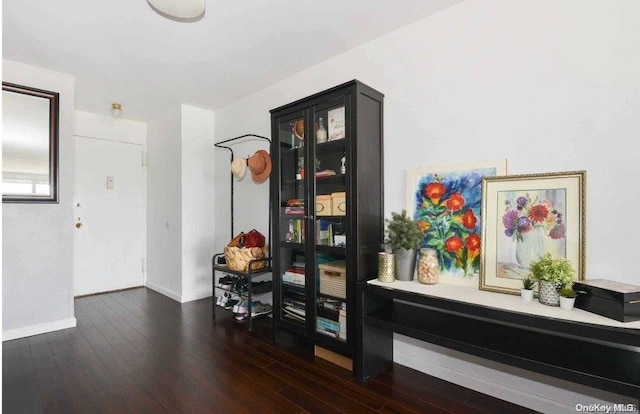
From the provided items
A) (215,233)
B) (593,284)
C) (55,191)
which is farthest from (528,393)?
(55,191)

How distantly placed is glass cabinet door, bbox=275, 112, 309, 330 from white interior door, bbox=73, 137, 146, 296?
294cm

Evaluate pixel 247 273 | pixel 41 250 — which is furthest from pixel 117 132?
pixel 247 273

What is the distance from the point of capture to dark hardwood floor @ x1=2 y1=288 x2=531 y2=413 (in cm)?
200

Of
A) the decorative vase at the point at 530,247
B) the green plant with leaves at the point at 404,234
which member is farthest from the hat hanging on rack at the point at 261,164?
the decorative vase at the point at 530,247

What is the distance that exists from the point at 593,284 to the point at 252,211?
3.01 meters

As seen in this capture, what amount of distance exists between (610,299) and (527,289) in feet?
1.14

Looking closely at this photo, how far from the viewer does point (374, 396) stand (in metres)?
2.09

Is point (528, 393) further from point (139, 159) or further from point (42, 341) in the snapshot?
point (139, 159)


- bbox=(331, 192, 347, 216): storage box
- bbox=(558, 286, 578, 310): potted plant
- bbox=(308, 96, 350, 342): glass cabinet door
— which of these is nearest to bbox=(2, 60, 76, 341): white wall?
bbox=(308, 96, 350, 342): glass cabinet door

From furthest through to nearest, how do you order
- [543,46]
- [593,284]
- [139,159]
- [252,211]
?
[139,159] → [252,211] → [543,46] → [593,284]

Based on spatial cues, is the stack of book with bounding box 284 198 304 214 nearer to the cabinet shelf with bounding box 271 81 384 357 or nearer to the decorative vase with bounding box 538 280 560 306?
the cabinet shelf with bounding box 271 81 384 357

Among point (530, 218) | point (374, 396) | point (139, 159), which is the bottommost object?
point (374, 396)

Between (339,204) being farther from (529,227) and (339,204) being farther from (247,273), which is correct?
(247,273)

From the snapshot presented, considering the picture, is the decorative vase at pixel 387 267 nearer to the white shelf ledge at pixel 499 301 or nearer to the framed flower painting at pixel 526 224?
the white shelf ledge at pixel 499 301
